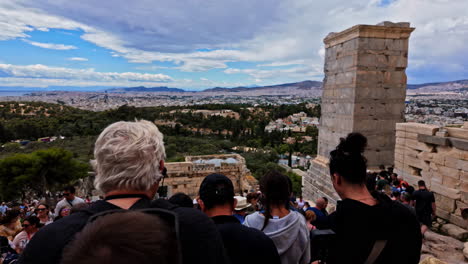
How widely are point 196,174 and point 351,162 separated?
11392 mm

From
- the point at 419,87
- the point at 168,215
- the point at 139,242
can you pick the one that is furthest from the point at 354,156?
the point at 419,87

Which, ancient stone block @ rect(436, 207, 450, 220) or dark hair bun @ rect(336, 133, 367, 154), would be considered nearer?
dark hair bun @ rect(336, 133, 367, 154)

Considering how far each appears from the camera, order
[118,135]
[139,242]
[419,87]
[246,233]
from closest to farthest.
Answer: [139,242], [118,135], [246,233], [419,87]

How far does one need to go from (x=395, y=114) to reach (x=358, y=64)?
5.17ft

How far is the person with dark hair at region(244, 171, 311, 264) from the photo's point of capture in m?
2.16

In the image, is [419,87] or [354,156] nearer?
[354,156]

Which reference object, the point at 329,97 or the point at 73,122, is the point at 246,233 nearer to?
the point at 329,97

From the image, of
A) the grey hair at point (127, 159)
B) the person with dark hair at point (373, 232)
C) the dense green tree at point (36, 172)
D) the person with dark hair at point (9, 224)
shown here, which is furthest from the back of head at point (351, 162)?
the dense green tree at point (36, 172)

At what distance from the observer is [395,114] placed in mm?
7289

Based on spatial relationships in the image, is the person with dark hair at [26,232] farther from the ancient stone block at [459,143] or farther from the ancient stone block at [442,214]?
the ancient stone block at [459,143]

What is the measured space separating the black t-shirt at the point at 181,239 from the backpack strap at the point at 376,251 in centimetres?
90

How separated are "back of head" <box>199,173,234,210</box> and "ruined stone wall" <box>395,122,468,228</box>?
496 cm

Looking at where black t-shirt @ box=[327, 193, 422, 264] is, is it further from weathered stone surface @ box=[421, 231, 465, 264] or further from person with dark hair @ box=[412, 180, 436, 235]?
person with dark hair @ box=[412, 180, 436, 235]

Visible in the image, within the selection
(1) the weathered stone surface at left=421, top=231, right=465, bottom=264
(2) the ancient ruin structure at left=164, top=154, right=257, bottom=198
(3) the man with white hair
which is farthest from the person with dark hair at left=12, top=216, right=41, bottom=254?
(2) the ancient ruin structure at left=164, top=154, right=257, bottom=198
